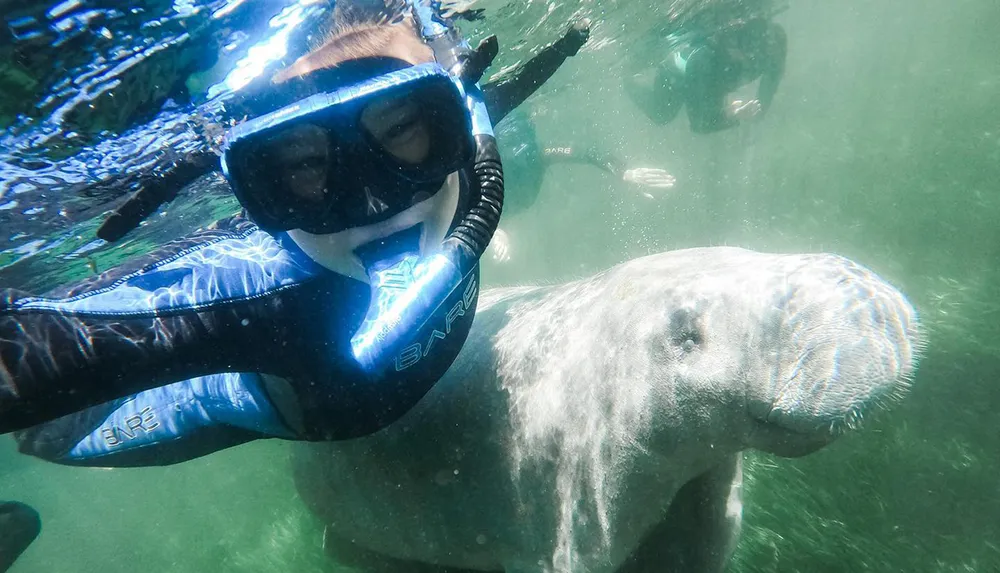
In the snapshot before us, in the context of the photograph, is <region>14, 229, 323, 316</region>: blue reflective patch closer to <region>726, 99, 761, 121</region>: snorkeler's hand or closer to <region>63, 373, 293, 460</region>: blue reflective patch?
<region>63, 373, 293, 460</region>: blue reflective patch

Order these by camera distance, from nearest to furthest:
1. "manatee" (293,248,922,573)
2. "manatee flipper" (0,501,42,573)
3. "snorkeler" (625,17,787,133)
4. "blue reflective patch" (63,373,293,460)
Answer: "manatee" (293,248,922,573), "blue reflective patch" (63,373,293,460), "manatee flipper" (0,501,42,573), "snorkeler" (625,17,787,133)

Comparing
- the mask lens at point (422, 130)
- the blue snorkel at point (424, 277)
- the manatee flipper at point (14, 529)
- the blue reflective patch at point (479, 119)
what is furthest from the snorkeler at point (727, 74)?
the manatee flipper at point (14, 529)

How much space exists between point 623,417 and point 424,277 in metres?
1.27

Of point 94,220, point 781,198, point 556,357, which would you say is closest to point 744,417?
point 556,357

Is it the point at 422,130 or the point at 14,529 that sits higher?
the point at 422,130

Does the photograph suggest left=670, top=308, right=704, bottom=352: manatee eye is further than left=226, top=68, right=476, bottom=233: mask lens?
Yes

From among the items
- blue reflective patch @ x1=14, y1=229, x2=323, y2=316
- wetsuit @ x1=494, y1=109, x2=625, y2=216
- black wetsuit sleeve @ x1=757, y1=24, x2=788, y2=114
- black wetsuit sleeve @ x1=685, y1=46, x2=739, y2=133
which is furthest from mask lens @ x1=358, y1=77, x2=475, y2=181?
black wetsuit sleeve @ x1=757, y1=24, x2=788, y2=114

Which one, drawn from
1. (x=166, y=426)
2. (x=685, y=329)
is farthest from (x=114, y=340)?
(x=685, y=329)

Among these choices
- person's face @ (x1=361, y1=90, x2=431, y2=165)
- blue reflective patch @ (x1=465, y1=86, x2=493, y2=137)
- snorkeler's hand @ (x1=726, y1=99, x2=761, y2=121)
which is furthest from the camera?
snorkeler's hand @ (x1=726, y1=99, x2=761, y2=121)

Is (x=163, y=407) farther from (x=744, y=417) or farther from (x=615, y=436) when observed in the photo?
(x=744, y=417)

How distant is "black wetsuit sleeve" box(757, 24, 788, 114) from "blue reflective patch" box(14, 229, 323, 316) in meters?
17.7

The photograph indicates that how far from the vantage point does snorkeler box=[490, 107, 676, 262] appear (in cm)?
1610

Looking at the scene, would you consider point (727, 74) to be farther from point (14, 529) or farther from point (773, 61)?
point (14, 529)

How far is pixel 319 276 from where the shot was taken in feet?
8.13
